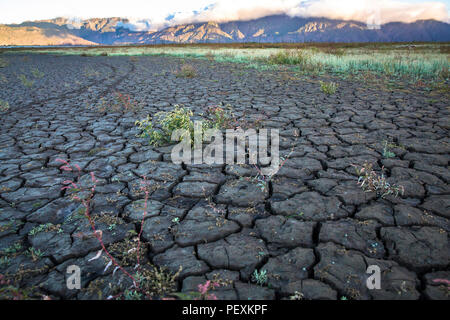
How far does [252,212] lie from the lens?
2.11m

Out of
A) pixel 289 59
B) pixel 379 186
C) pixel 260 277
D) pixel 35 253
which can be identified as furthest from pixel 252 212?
pixel 289 59

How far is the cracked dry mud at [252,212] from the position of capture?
1.50 meters

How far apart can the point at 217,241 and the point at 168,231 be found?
15.6 inches

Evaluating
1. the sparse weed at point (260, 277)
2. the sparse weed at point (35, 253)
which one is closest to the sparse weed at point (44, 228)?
the sparse weed at point (35, 253)

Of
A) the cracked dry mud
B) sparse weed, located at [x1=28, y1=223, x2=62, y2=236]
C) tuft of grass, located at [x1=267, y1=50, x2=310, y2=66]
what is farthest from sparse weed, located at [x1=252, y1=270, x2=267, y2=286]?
tuft of grass, located at [x1=267, y1=50, x2=310, y2=66]

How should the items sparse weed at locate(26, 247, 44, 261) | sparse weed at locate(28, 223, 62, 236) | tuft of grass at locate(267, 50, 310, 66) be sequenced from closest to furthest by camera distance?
1. sparse weed at locate(26, 247, 44, 261)
2. sparse weed at locate(28, 223, 62, 236)
3. tuft of grass at locate(267, 50, 310, 66)

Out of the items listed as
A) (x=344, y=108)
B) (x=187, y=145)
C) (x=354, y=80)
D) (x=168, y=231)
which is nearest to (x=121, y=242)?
(x=168, y=231)

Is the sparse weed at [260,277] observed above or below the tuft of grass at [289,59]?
below

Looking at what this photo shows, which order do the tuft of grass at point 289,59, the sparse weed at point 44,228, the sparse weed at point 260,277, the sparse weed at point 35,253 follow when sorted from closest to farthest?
1. the sparse weed at point 260,277
2. the sparse weed at point 35,253
3. the sparse weed at point 44,228
4. the tuft of grass at point 289,59

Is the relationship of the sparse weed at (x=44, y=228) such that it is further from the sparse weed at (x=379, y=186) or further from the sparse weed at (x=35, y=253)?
the sparse weed at (x=379, y=186)

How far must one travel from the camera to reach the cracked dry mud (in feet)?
4.92

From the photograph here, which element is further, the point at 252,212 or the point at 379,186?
the point at 379,186

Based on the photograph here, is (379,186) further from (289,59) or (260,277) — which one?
(289,59)

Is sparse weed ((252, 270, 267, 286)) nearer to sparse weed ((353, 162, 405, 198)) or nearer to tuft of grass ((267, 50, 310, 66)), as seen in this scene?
sparse weed ((353, 162, 405, 198))
